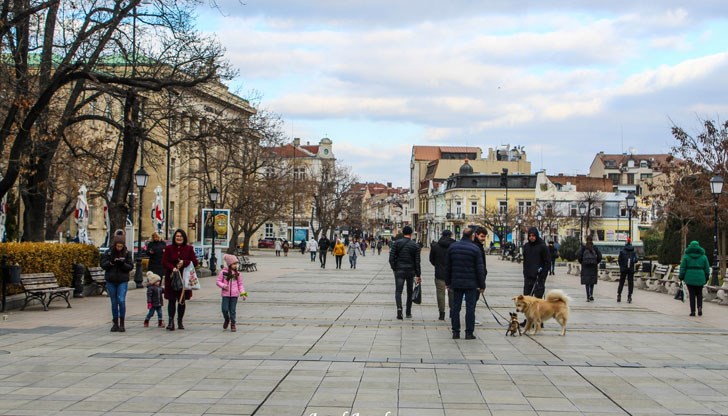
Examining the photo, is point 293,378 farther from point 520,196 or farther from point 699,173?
point 520,196

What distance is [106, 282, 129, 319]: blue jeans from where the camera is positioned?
1381 cm

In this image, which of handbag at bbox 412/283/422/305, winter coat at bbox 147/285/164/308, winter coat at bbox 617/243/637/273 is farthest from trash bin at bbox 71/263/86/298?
winter coat at bbox 617/243/637/273

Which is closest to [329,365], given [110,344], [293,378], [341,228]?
[293,378]

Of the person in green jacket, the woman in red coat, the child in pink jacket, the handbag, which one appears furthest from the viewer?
the person in green jacket

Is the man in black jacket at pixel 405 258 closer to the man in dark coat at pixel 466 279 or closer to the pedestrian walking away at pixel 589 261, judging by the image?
the man in dark coat at pixel 466 279

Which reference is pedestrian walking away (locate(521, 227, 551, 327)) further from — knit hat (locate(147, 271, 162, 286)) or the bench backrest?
A: the bench backrest

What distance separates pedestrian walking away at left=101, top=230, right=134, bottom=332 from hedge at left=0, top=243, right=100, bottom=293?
4929 mm

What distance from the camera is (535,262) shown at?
610 inches

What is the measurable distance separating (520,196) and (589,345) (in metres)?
96.4

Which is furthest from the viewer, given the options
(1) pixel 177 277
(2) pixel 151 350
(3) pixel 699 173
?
(3) pixel 699 173

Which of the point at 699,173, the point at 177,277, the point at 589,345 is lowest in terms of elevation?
the point at 589,345

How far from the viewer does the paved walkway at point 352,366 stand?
8.03 m

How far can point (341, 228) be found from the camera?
10862cm

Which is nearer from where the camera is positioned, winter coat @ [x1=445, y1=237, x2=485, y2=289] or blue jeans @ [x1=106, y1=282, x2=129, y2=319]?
winter coat @ [x1=445, y1=237, x2=485, y2=289]
